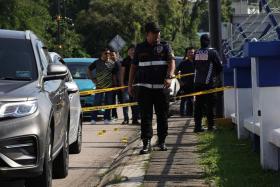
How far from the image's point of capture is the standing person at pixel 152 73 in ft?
33.6

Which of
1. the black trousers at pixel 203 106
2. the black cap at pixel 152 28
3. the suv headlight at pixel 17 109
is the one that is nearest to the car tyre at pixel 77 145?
the black cap at pixel 152 28

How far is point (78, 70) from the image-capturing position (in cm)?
2169

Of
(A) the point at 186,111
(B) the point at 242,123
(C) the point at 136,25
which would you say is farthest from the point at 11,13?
(B) the point at 242,123

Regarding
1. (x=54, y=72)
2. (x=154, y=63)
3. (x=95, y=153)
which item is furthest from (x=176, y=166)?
(x=95, y=153)

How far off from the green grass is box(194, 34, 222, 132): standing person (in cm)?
121

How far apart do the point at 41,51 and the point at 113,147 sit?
450 cm

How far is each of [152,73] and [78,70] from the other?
38.0 feet

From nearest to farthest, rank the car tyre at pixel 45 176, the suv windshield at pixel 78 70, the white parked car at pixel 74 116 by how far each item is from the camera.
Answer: the car tyre at pixel 45 176 → the white parked car at pixel 74 116 → the suv windshield at pixel 78 70

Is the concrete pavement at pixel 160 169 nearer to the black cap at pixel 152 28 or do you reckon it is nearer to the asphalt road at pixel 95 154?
the asphalt road at pixel 95 154

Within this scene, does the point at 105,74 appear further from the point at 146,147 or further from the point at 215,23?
the point at 146,147

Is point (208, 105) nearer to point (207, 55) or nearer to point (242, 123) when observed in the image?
point (207, 55)

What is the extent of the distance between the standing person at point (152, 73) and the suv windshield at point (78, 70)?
432 inches

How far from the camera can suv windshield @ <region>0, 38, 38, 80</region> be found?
7645 millimetres

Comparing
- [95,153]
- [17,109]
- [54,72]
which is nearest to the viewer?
[17,109]
